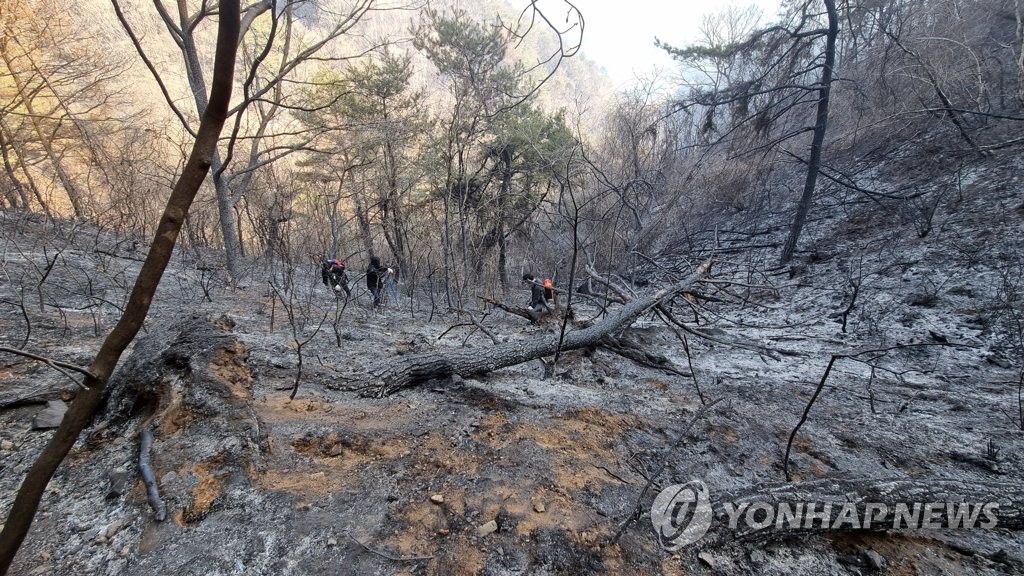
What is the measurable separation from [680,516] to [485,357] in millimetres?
2180

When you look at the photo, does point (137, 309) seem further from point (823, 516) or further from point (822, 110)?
point (822, 110)

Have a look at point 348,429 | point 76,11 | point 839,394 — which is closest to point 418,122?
point 76,11

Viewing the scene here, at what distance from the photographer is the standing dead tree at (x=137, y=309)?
87 centimetres

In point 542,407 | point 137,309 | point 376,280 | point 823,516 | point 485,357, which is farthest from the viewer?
point 376,280

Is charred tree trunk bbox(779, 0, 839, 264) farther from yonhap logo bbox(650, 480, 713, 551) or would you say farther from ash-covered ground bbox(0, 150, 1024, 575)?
yonhap logo bbox(650, 480, 713, 551)

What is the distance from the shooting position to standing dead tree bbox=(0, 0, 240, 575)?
868 mm

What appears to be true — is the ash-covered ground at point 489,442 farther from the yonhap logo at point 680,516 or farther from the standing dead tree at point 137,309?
the standing dead tree at point 137,309

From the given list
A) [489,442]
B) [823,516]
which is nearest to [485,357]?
[489,442]

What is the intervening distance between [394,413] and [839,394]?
14.0 ft

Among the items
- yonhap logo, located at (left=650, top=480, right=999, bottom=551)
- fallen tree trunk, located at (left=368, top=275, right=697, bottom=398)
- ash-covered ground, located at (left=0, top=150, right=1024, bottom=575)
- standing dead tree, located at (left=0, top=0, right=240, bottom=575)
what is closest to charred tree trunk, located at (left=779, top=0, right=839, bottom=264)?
ash-covered ground, located at (left=0, top=150, right=1024, bottom=575)

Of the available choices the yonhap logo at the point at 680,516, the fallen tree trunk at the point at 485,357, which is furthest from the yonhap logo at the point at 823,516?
the fallen tree trunk at the point at 485,357

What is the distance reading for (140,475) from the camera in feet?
5.70

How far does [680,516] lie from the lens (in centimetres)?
182

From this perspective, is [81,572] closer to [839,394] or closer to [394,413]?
[394,413]
